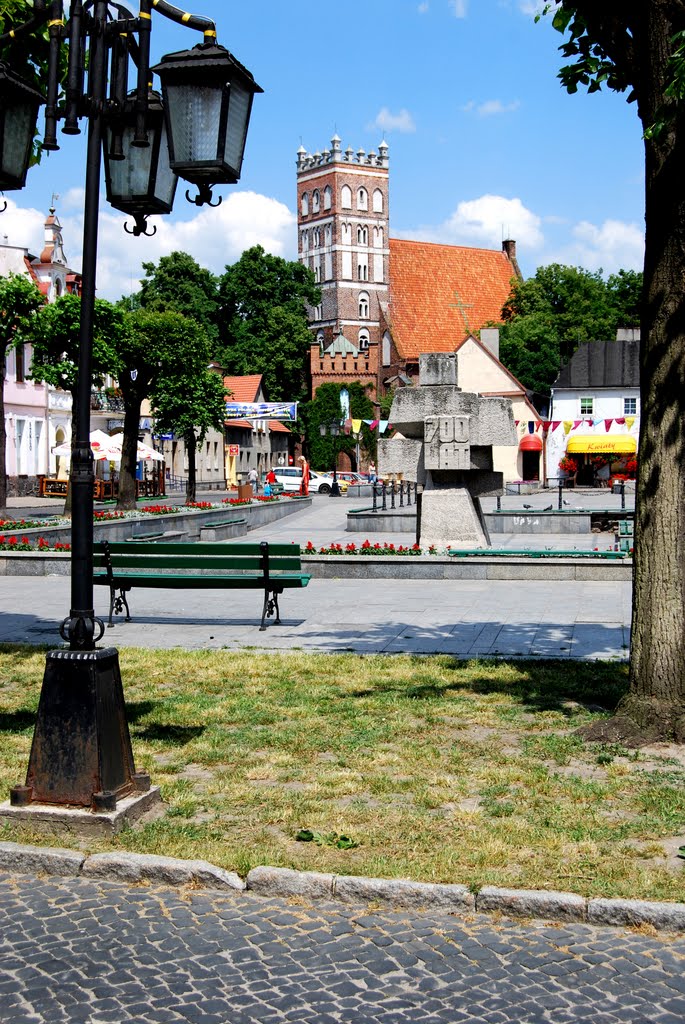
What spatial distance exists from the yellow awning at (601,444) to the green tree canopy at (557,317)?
8.37m

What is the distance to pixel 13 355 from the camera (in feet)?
179

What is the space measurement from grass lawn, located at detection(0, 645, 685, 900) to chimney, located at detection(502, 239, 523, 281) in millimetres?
111396

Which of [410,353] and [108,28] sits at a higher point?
[410,353]

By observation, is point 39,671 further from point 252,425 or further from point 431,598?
point 252,425

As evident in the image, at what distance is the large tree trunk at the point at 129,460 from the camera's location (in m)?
36.1

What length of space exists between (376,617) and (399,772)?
6.97 meters

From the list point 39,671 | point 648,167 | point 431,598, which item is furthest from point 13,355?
point 648,167

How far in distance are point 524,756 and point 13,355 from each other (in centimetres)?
5057

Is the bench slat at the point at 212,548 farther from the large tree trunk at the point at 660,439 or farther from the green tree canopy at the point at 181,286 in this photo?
the green tree canopy at the point at 181,286

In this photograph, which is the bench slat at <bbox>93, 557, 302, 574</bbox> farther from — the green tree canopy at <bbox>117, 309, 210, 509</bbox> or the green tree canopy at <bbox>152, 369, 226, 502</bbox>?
the green tree canopy at <bbox>152, 369, 226, 502</bbox>

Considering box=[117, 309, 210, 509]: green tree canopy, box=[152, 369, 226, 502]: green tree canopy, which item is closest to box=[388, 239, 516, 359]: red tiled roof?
box=[152, 369, 226, 502]: green tree canopy

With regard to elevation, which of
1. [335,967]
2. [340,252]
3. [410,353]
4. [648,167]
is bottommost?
[335,967]

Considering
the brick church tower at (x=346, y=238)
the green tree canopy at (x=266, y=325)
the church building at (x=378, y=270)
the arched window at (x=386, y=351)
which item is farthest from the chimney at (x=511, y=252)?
the green tree canopy at (x=266, y=325)

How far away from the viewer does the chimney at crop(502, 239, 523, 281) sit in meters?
118
